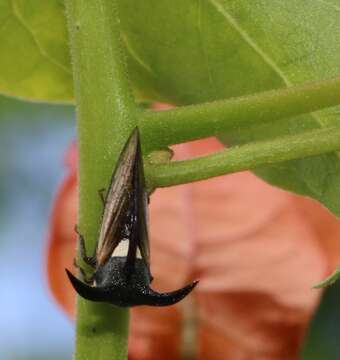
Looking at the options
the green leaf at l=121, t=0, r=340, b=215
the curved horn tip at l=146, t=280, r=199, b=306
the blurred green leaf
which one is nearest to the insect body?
the curved horn tip at l=146, t=280, r=199, b=306

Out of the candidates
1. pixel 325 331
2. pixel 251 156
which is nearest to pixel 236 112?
pixel 251 156

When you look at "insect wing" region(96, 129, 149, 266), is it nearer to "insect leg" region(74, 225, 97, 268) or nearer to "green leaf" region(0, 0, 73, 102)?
"insect leg" region(74, 225, 97, 268)

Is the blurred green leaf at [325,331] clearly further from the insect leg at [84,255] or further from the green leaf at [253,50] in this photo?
the insect leg at [84,255]

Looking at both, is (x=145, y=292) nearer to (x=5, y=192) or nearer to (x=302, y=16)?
(x=302, y=16)

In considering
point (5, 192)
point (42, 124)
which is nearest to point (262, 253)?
point (42, 124)

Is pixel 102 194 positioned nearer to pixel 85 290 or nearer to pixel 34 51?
pixel 85 290

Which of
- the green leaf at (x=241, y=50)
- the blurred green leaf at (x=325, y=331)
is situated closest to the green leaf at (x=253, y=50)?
the green leaf at (x=241, y=50)
